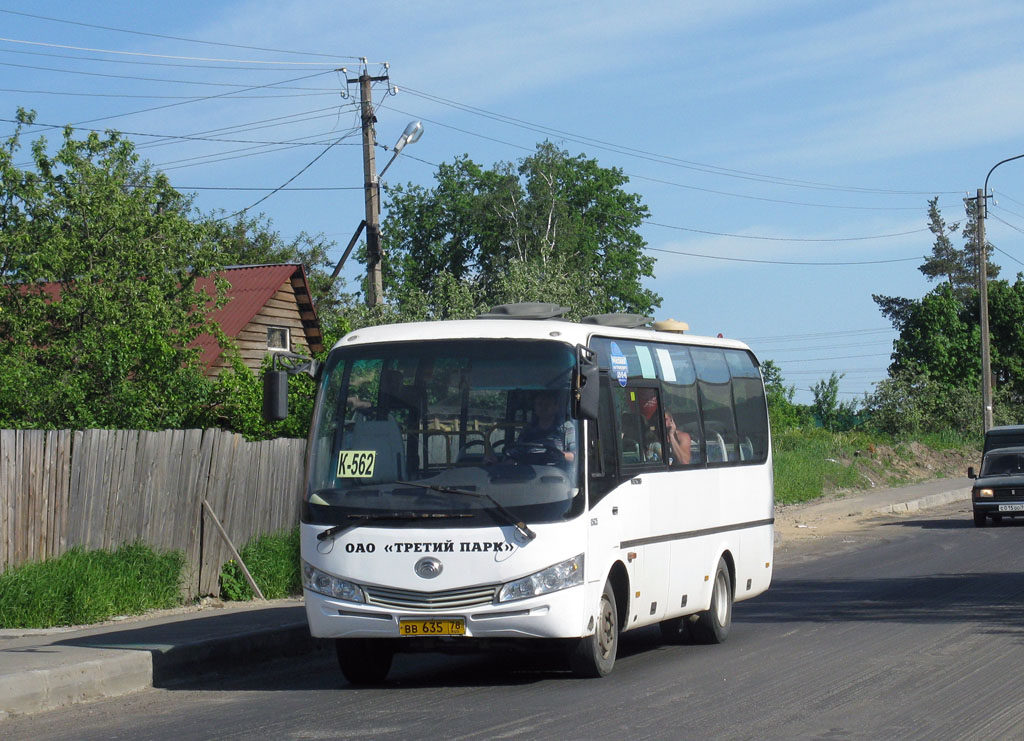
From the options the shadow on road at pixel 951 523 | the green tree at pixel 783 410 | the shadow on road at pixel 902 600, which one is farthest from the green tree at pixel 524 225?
the shadow on road at pixel 902 600

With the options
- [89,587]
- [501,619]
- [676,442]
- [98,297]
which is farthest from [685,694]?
[98,297]

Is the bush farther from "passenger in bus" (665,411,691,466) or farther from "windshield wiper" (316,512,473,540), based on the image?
"windshield wiper" (316,512,473,540)

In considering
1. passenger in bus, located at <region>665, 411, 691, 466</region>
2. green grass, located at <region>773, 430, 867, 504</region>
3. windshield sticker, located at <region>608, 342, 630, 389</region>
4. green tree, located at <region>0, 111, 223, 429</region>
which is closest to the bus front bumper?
windshield sticker, located at <region>608, 342, 630, 389</region>

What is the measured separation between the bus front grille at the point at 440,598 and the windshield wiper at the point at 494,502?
426 millimetres

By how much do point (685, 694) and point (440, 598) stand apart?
5.82 feet

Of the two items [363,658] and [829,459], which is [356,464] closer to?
[363,658]

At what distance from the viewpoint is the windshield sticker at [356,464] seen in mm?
9625

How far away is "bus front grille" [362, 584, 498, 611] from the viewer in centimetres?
912

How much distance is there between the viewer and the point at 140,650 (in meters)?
10.3

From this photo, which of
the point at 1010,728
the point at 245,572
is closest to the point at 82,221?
the point at 245,572

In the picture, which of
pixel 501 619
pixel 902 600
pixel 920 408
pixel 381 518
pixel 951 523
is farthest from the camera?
pixel 920 408

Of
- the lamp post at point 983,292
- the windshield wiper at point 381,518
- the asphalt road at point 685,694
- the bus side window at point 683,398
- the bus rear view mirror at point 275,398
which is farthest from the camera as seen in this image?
the lamp post at point 983,292

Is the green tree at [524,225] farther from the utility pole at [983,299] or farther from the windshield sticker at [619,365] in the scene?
the windshield sticker at [619,365]

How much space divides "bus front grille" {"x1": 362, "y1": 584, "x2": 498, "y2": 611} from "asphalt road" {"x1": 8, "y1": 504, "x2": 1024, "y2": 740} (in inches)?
24.4
